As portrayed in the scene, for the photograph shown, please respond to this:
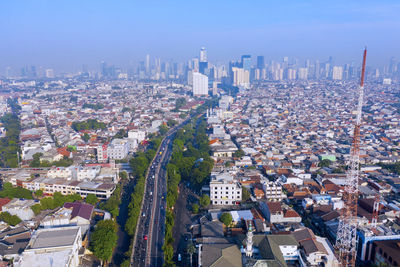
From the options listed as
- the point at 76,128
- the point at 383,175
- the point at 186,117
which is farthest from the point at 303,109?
the point at 76,128

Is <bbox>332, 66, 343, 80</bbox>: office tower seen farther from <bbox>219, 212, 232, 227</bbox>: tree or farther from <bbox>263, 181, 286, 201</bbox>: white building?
<bbox>219, 212, 232, 227</bbox>: tree

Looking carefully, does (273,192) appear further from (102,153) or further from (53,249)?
(102,153)

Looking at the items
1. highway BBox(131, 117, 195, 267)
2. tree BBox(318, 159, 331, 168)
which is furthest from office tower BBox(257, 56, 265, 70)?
highway BBox(131, 117, 195, 267)

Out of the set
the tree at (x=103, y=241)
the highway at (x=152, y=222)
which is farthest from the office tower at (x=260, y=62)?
the tree at (x=103, y=241)

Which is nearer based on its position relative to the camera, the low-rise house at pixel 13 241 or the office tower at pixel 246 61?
the low-rise house at pixel 13 241

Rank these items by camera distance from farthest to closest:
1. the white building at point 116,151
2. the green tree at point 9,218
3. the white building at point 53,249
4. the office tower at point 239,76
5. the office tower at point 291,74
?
the office tower at point 291,74
the office tower at point 239,76
the white building at point 116,151
the green tree at point 9,218
the white building at point 53,249

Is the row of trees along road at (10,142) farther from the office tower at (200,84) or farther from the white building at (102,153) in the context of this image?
the office tower at (200,84)

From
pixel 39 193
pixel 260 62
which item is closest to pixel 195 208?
pixel 39 193
